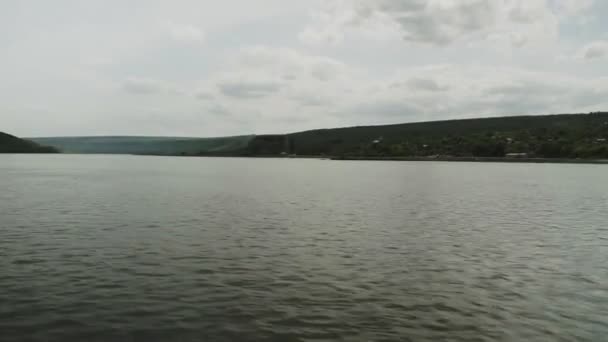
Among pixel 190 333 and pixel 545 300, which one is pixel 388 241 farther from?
pixel 190 333

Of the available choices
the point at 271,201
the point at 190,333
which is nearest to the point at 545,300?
the point at 190,333

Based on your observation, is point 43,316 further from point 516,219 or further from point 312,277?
point 516,219

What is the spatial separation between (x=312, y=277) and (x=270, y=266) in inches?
111

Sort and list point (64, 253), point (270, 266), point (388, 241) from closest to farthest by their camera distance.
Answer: point (270, 266), point (64, 253), point (388, 241)

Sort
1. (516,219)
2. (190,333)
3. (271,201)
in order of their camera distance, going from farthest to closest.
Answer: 1. (271,201)
2. (516,219)
3. (190,333)

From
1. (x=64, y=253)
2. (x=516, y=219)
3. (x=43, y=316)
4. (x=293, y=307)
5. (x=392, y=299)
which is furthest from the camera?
(x=516, y=219)

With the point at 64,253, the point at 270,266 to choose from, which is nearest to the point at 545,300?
the point at 270,266

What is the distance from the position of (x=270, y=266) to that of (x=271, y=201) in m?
32.6

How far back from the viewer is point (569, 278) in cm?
2136

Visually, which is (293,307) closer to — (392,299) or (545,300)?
(392,299)

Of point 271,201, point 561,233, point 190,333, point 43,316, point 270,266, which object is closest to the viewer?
point 190,333

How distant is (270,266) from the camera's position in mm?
22781

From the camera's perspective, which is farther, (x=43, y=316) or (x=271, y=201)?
(x=271, y=201)

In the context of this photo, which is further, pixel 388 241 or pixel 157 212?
pixel 157 212
